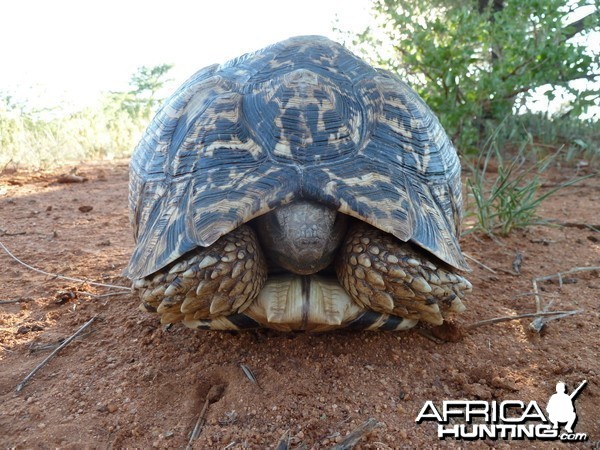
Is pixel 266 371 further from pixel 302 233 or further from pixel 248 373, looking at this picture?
pixel 302 233

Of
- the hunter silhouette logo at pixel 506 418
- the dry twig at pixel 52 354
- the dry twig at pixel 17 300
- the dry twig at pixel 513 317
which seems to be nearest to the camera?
the hunter silhouette logo at pixel 506 418

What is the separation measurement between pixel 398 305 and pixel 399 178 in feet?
1.65

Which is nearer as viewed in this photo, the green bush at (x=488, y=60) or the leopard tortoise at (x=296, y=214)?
the leopard tortoise at (x=296, y=214)

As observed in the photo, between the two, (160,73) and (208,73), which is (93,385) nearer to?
(208,73)

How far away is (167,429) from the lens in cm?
154

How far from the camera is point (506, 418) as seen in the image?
1554mm

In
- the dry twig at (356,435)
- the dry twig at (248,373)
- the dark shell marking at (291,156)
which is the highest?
the dark shell marking at (291,156)

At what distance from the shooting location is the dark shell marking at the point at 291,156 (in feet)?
5.49

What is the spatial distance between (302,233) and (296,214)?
Result: 3.0 inches

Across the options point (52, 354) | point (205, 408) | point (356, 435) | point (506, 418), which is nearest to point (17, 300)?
point (52, 354)

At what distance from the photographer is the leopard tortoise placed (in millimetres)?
1681

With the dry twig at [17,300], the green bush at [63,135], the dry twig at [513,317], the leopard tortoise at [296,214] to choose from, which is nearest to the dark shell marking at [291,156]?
the leopard tortoise at [296,214]

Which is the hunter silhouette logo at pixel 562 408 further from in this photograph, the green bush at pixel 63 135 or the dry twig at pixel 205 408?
the green bush at pixel 63 135

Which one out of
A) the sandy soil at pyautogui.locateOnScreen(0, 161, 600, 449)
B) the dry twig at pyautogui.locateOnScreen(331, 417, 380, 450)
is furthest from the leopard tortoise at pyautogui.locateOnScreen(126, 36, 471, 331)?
the dry twig at pyautogui.locateOnScreen(331, 417, 380, 450)
